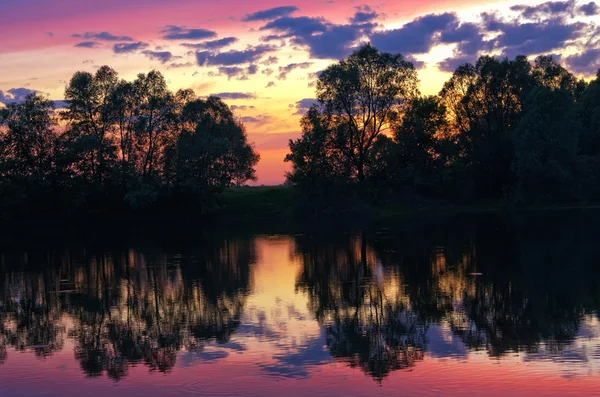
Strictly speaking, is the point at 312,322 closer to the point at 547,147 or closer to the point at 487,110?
the point at 547,147

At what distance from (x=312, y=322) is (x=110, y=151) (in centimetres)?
6920

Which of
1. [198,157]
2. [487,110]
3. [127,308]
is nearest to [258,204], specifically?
[198,157]

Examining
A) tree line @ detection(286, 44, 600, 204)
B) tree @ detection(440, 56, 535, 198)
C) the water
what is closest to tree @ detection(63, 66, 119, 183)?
tree line @ detection(286, 44, 600, 204)

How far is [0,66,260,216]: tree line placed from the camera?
81812 millimetres

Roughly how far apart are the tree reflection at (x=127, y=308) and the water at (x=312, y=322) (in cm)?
8

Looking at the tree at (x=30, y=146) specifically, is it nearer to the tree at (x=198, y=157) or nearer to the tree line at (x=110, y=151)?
the tree line at (x=110, y=151)

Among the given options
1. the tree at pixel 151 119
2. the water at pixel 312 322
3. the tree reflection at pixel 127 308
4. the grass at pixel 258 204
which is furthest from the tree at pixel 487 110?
the tree reflection at pixel 127 308

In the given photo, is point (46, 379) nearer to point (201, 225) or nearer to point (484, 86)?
point (201, 225)

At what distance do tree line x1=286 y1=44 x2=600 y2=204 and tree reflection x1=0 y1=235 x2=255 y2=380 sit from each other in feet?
150

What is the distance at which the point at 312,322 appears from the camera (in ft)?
67.6

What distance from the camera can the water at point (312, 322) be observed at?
14.8 metres

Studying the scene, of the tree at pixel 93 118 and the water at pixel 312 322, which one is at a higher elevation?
the tree at pixel 93 118

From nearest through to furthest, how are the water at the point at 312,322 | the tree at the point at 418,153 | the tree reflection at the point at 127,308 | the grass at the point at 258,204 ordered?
the water at the point at 312,322
the tree reflection at the point at 127,308
the grass at the point at 258,204
the tree at the point at 418,153

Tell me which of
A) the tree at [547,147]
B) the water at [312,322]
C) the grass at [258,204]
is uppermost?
the tree at [547,147]
